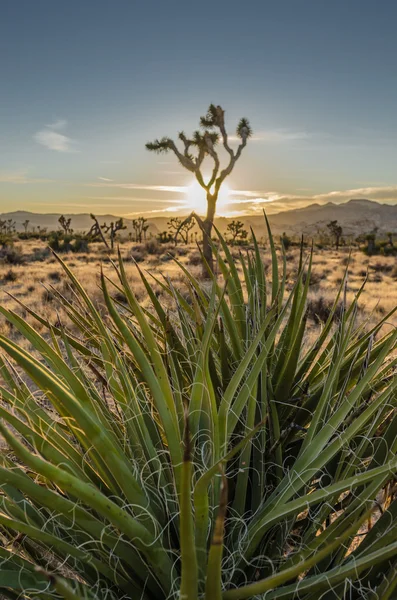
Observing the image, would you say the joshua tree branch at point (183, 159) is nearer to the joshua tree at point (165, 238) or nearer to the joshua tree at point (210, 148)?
the joshua tree at point (210, 148)

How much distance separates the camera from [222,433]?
1.46 metres

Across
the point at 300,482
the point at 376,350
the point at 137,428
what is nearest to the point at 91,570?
the point at 137,428

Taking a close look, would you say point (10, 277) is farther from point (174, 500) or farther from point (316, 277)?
point (174, 500)

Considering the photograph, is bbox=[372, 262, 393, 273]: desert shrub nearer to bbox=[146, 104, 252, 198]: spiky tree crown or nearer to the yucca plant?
bbox=[146, 104, 252, 198]: spiky tree crown

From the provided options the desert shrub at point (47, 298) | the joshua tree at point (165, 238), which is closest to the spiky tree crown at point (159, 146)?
the desert shrub at point (47, 298)

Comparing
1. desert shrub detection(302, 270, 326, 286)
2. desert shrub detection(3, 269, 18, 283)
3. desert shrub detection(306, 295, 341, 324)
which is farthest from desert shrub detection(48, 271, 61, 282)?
desert shrub detection(306, 295, 341, 324)

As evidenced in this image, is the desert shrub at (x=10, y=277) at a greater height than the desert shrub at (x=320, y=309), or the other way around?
the desert shrub at (x=10, y=277)

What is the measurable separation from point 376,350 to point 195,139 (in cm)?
1806

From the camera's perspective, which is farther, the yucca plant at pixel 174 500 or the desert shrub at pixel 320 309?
the desert shrub at pixel 320 309

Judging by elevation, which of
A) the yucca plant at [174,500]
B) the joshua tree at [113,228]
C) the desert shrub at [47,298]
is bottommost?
the desert shrub at [47,298]

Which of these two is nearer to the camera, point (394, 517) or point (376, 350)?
point (394, 517)

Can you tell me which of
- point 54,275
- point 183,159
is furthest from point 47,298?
point 183,159

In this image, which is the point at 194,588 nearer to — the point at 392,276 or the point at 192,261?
the point at 392,276

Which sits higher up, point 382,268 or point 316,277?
point 316,277
